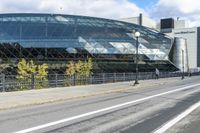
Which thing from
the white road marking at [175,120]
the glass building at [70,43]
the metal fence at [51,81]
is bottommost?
the white road marking at [175,120]

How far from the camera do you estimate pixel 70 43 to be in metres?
72.8

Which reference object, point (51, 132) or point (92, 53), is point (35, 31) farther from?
point (51, 132)

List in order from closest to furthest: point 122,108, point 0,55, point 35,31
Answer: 1. point 122,108
2. point 0,55
3. point 35,31

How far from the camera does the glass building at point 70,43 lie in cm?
7000

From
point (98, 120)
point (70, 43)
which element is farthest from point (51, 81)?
point (70, 43)

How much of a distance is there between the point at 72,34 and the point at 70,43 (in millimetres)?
2659

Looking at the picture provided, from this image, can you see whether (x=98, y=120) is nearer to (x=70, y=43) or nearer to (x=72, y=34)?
(x=70, y=43)

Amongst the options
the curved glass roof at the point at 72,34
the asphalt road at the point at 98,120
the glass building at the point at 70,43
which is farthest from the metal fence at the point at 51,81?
the curved glass roof at the point at 72,34

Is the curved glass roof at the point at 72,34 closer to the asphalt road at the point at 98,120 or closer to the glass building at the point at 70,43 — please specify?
the glass building at the point at 70,43

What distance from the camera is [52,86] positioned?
3341 cm

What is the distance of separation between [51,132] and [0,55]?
194ft

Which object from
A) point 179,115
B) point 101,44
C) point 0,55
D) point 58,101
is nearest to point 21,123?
point 179,115

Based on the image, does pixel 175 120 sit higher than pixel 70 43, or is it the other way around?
pixel 70 43

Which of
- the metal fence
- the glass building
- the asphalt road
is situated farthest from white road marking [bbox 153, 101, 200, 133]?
the glass building
